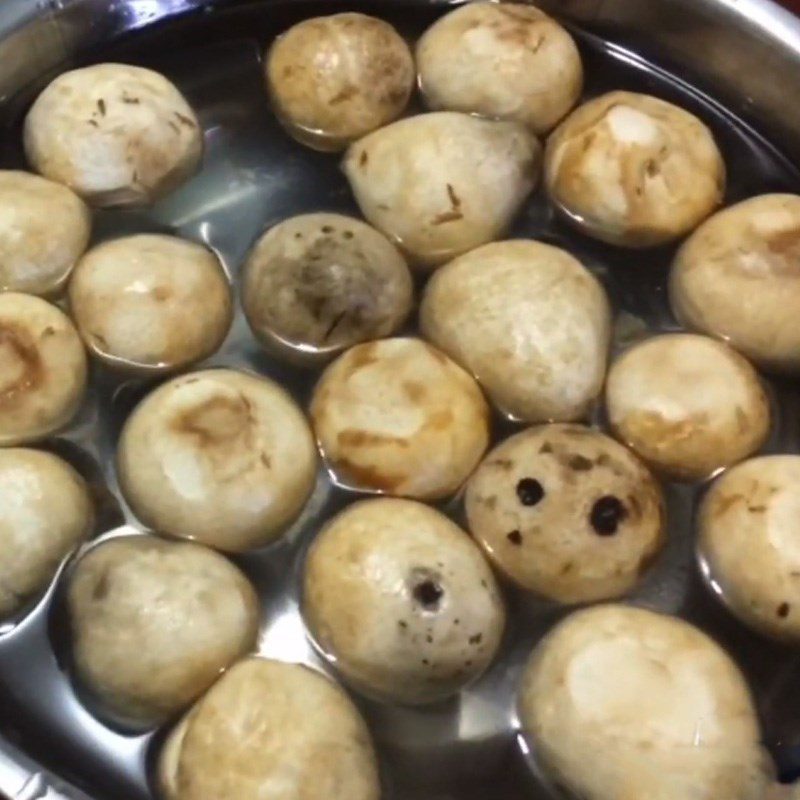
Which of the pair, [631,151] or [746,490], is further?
[631,151]

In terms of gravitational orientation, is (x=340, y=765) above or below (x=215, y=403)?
below

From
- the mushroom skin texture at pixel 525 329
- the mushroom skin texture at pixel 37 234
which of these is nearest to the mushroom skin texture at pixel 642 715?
the mushroom skin texture at pixel 525 329

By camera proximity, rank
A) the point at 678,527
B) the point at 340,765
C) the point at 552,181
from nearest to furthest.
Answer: the point at 340,765, the point at 678,527, the point at 552,181

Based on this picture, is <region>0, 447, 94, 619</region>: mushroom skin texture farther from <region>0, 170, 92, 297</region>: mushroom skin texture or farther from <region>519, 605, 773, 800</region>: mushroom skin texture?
<region>519, 605, 773, 800</region>: mushroom skin texture

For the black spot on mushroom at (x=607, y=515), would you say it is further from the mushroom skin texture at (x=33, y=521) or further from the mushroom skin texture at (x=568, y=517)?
Answer: the mushroom skin texture at (x=33, y=521)

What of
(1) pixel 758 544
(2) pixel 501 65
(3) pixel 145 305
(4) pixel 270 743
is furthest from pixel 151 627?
(2) pixel 501 65

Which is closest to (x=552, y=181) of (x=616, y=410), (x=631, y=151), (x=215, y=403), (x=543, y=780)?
(x=631, y=151)

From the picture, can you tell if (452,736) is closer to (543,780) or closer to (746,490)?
(543,780)
